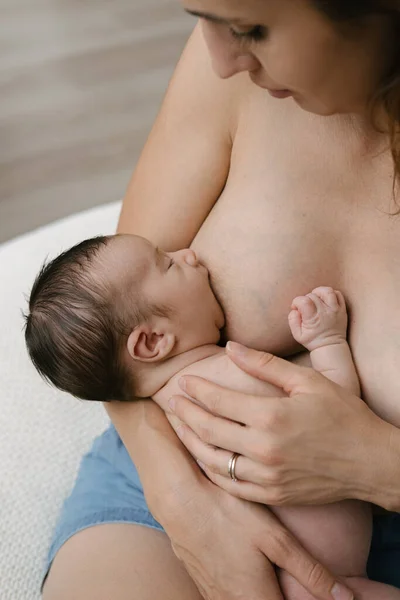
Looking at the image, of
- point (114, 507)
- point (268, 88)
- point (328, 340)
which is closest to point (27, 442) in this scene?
point (114, 507)

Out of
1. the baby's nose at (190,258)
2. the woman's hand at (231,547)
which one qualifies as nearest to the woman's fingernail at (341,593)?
the woman's hand at (231,547)

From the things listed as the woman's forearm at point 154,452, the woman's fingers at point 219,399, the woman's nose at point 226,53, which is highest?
the woman's nose at point 226,53

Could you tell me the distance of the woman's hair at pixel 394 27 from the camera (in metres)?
0.65

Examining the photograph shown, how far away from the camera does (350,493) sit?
83 cm

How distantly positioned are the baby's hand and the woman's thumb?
0.16 ft

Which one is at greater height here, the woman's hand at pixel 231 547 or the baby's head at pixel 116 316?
the baby's head at pixel 116 316

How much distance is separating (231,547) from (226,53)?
56cm

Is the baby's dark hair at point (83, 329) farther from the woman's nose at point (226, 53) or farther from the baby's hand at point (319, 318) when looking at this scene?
the woman's nose at point (226, 53)

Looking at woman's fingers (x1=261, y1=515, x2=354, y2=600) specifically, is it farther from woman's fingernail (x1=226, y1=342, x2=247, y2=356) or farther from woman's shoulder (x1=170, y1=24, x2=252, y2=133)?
woman's shoulder (x1=170, y1=24, x2=252, y2=133)

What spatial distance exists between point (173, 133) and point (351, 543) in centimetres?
61

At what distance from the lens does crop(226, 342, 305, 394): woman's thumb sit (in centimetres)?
85

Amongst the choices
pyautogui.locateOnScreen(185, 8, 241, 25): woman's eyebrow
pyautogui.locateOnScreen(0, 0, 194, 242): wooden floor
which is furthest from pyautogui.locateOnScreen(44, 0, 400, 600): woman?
pyautogui.locateOnScreen(0, 0, 194, 242): wooden floor

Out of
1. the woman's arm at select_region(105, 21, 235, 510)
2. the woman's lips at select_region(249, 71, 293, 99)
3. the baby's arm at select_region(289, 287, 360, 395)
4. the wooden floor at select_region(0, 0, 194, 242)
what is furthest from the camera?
the wooden floor at select_region(0, 0, 194, 242)

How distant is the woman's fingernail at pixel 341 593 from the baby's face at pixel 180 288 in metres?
0.35
